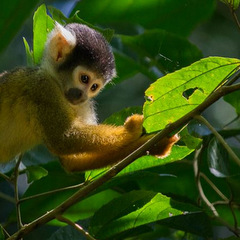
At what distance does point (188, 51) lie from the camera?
2.19 m

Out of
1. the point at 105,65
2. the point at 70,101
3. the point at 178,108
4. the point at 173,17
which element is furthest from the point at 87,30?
the point at 178,108

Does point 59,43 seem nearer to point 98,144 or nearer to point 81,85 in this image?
point 81,85

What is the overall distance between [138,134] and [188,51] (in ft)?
1.36

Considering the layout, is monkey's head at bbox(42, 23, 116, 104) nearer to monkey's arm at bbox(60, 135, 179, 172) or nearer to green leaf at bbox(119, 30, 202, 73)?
green leaf at bbox(119, 30, 202, 73)

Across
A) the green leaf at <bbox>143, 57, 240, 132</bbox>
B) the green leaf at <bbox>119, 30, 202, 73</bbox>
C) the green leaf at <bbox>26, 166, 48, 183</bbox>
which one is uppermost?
the green leaf at <bbox>143, 57, 240, 132</bbox>

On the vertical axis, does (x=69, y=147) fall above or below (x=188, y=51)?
below

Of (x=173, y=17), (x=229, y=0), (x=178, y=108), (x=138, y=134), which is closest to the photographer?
(x=229, y=0)

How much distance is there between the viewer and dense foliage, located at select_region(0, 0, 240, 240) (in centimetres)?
152

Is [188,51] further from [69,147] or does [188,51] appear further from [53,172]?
[53,172]

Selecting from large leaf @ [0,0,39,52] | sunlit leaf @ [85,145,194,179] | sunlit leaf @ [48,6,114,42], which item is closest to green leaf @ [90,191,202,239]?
sunlit leaf @ [85,145,194,179]

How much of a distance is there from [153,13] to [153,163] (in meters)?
1.22

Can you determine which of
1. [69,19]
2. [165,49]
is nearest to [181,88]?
[165,49]

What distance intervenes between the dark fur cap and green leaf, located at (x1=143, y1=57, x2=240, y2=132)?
0.91 metres

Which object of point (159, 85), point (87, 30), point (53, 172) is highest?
point (159, 85)
